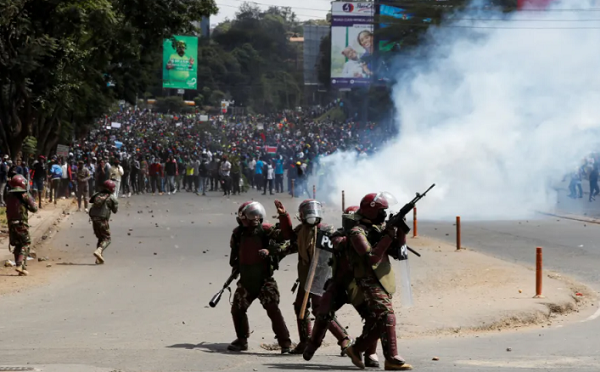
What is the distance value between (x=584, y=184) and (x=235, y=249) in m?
39.7

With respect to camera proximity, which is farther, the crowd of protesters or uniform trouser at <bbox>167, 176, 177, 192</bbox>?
uniform trouser at <bbox>167, 176, 177, 192</bbox>

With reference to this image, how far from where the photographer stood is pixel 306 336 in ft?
31.2

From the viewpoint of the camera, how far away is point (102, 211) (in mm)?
17844

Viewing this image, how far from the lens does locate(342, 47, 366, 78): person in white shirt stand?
5578 cm

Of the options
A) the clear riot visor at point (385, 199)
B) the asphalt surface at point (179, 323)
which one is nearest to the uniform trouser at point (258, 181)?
the asphalt surface at point (179, 323)

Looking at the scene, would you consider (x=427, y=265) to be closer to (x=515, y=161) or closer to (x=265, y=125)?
(x=515, y=161)

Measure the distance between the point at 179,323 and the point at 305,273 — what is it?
103 inches

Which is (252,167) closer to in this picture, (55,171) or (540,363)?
(55,171)

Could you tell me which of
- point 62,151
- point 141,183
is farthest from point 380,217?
point 141,183

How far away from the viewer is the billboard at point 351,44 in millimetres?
53469

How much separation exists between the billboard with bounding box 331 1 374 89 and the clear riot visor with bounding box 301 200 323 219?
145 ft

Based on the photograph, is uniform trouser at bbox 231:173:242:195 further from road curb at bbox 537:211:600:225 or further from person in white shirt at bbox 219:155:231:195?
road curb at bbox 537:211:600:225

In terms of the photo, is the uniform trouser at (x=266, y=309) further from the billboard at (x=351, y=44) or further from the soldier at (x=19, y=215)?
the billboard at (x=351, y=44)

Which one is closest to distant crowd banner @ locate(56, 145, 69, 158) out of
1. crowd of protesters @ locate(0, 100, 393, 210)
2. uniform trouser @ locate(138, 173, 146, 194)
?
crowd of protesters @ locate(0, 100, 393, 210)
